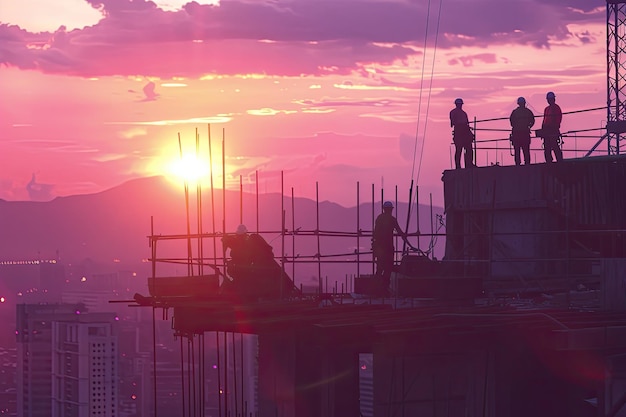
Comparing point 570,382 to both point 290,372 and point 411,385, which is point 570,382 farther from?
point 290,372

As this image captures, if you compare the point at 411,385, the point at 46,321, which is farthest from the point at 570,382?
the point at 46,321

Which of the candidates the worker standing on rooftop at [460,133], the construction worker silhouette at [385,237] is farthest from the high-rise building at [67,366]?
the construction worker silhouette at [385,237]

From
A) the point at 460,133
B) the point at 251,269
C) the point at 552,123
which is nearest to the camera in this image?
the point at 251,269

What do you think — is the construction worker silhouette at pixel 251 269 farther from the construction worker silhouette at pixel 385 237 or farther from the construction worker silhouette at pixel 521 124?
the construction worker silhouette at pixel 521 124

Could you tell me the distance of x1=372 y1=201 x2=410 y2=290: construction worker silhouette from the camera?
78.8ft

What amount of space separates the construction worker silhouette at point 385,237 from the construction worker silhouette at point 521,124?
6.70 metres

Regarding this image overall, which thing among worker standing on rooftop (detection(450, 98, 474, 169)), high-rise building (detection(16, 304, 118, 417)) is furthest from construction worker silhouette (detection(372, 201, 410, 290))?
high-rise building (detection(16, 304, 118, 417))

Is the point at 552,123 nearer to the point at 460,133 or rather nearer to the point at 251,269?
the point at 460,133

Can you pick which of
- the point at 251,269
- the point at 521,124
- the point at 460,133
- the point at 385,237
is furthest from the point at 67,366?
the point at 385,237

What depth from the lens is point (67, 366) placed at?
541 feet

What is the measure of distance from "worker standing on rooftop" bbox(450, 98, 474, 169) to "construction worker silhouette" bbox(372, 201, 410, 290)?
644 cm

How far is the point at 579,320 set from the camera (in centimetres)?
1878

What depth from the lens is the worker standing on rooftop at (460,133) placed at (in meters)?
30.4

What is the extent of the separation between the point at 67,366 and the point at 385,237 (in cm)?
14605
